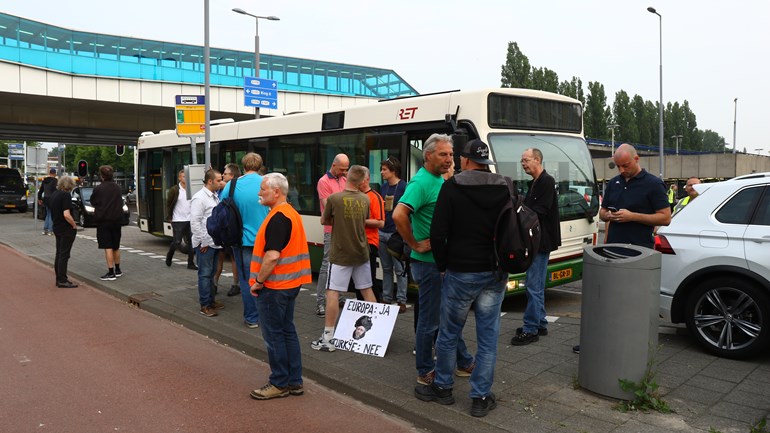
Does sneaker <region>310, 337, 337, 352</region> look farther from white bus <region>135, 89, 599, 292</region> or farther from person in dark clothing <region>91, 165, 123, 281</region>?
person in dark clothing <region>91, 165, 123, 281</region>

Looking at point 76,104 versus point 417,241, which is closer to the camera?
point 417,241

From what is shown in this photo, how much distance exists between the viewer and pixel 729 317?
5.38 meters

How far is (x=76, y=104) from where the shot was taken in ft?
88.4

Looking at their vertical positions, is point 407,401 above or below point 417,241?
below

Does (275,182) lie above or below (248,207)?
above

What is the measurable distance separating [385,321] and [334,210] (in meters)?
1.18

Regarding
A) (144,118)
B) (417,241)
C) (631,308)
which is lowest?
(631,308)

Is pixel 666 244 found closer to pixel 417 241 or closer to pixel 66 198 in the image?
pixel 417 241

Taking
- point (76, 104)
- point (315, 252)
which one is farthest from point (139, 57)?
point (315, 252)

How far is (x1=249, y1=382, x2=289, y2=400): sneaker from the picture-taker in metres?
4.74

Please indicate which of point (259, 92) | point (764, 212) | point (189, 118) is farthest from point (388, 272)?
point (259, 92)

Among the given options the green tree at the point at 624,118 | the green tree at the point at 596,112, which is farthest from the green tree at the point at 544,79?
the green tree at the point at 624,118

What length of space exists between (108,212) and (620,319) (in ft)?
27.1

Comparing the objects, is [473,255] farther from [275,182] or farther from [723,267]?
[723,267]
